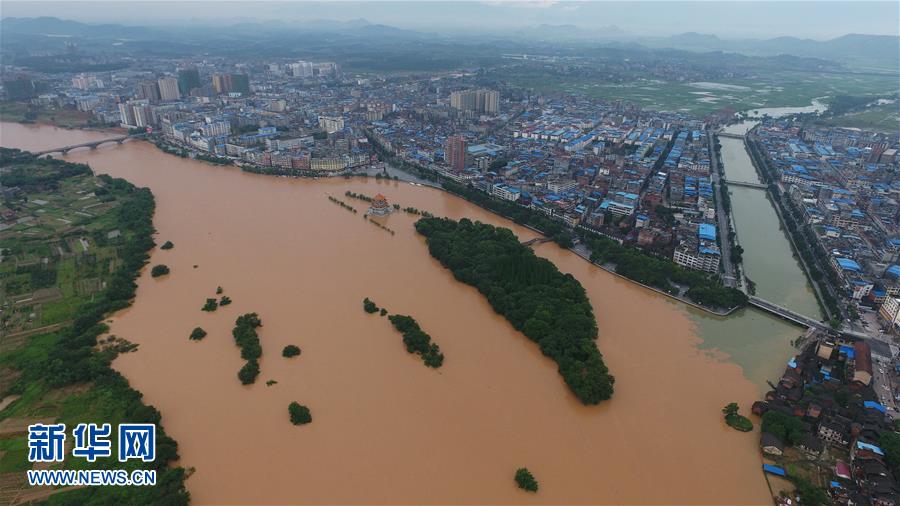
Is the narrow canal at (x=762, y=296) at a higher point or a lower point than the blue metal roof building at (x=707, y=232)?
lower

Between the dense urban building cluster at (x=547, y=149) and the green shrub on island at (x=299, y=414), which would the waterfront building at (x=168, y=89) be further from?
the green shrub on island at (x=299, y=414)

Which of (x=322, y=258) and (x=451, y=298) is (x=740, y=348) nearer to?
(x=451, y=298)

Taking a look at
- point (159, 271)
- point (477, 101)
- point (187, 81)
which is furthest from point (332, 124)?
point (187, 81)

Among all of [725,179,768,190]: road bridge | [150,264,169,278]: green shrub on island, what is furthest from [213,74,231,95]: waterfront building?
[725,179,768,190]: road bridge

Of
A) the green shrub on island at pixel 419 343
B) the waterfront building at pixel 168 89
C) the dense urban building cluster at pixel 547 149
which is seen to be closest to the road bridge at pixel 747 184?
the dense urban building cluster at pixel 547 149

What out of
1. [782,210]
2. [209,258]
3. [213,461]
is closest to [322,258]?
[209,258]

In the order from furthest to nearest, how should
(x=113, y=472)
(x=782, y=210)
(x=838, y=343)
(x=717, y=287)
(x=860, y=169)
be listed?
(x=860, y=169), (x=782, y=210), (x=717, y=287), (x=838, y=343), (x=113, y=472)
